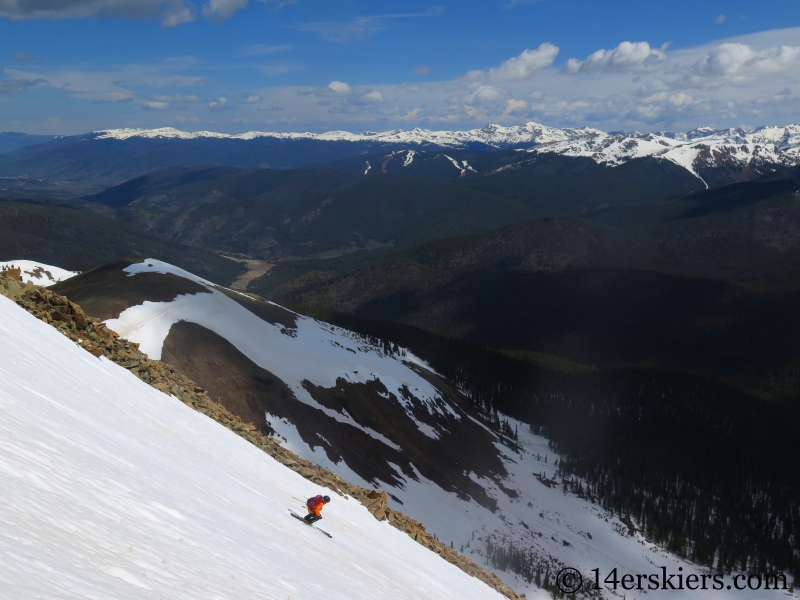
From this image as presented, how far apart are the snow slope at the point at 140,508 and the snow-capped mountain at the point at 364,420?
55421mm

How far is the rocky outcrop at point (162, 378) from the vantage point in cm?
2677

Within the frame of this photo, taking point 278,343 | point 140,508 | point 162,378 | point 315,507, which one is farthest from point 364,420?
point 140,508

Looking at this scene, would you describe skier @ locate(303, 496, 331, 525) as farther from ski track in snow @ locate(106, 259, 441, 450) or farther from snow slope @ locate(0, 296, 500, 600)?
ski track in snow @ locate(106, 259, 441, 450)

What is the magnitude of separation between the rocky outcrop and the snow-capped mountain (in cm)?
4445

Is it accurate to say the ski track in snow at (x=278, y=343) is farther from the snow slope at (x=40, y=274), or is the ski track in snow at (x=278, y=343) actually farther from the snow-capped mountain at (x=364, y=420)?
the snow slope at (x=40, y=274)

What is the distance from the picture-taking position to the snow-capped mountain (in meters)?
84.0

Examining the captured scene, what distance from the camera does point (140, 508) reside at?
1280 cm

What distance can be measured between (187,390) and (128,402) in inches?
488

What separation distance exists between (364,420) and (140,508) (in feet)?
305

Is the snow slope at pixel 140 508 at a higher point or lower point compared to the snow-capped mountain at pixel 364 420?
higher

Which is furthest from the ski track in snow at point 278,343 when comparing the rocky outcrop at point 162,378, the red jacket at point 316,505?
the red jacket at point 316,505

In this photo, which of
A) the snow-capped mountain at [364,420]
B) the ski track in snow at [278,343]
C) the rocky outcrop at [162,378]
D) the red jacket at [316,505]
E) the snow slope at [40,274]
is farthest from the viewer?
the snow slope at [40,274]

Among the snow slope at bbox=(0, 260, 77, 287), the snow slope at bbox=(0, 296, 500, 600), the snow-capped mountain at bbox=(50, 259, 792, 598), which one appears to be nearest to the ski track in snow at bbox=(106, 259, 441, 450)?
the snow-capped mountain at bbox=(50, 259, 792, 598)

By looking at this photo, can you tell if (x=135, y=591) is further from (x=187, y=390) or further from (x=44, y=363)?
(x=187, y=390)
